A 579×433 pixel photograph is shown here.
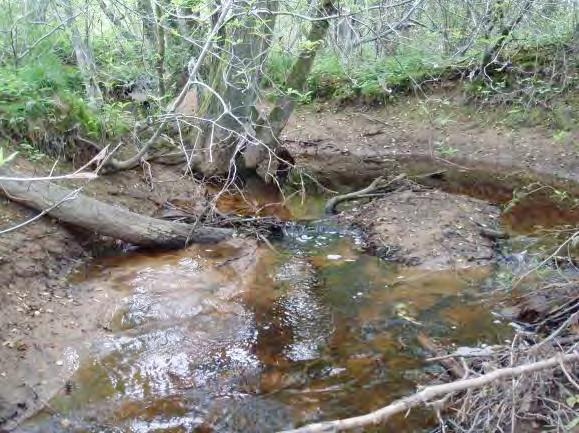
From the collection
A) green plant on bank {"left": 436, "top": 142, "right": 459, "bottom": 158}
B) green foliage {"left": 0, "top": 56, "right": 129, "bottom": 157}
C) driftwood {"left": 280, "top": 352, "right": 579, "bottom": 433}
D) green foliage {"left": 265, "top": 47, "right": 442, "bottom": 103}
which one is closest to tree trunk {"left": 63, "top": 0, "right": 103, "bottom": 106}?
green foliage {"left": 0, "top": 56, "right": 129, "bottom": 157}

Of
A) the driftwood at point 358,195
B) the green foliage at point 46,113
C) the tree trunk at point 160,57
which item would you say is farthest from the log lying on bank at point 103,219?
the tree trunk at point 160,57

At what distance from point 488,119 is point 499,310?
8.13 m

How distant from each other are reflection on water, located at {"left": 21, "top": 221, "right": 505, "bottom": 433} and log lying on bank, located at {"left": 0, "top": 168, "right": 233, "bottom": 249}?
208 mm

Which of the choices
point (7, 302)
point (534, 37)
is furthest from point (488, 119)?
point (7, 302)

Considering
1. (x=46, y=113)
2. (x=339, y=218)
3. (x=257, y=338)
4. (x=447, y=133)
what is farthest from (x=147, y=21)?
(x=447, y=133)

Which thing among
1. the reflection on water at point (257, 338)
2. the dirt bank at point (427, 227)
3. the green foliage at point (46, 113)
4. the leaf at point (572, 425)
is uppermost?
the green foliage at point (46, 113)

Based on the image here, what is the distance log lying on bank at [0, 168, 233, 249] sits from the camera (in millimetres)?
5836

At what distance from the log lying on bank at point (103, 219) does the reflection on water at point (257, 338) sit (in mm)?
208

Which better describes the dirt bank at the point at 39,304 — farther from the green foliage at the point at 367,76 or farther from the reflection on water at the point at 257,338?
the green foliage at the point at 367,76

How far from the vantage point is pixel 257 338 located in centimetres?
514

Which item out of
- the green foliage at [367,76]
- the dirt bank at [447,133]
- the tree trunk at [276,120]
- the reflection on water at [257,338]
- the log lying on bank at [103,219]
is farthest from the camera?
the green foliage at [367,76]

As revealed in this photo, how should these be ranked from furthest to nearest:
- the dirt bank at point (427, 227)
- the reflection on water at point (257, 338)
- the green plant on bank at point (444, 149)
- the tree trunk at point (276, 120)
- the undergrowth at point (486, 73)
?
1. the green plant on bank at point (444, 149)
2. the undergrowth at point (486, 73)
3. the tree trunk at point (276, 120)
4. the dirt bank at point (427, 227)
5. the reflection on water at point (257, 338)

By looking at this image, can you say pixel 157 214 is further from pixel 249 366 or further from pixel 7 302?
pixel 249 366

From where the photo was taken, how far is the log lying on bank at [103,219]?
19.1 feet
